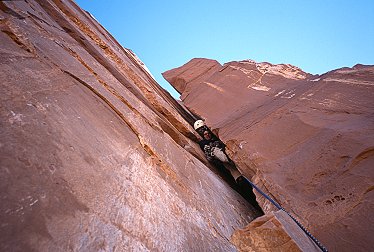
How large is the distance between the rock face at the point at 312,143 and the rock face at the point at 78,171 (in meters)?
1.41

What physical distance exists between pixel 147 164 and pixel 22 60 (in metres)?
1.93

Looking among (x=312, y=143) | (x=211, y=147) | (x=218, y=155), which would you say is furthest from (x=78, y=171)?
(x=211, y=147)

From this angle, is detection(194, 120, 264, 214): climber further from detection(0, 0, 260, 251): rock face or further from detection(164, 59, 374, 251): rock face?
detection(0, 0, 260, 251): rock face

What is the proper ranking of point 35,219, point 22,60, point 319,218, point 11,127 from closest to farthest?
point 35,219
point 11,127
point 22,60
point 319,218

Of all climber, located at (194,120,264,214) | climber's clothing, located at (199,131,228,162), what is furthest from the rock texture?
climber's clothing, located at (199,131,228,162)

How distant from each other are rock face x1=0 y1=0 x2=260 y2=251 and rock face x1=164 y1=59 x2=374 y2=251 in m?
1.41

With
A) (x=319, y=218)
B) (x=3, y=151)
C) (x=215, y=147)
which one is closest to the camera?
(x=3, y=151)

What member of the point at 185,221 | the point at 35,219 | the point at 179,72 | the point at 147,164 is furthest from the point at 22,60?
the point at 179,72

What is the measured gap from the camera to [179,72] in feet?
45.3

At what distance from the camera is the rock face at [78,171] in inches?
63.8

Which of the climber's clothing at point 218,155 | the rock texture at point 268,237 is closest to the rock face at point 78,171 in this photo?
the rock texture at point 268,237

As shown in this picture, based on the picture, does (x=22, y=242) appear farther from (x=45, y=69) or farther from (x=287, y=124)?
(x=287, y=124)

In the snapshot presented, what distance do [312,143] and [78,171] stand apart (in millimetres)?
4925

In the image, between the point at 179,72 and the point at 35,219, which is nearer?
the point at 35,219
